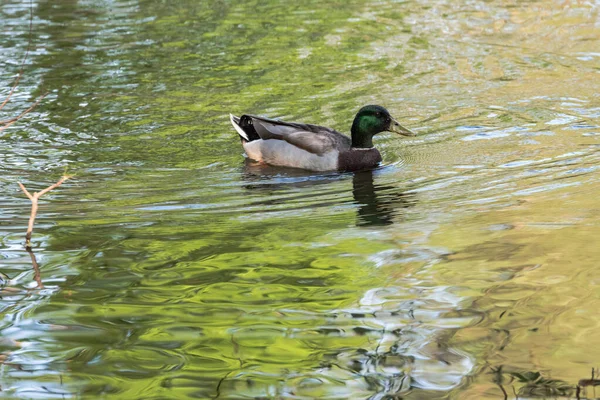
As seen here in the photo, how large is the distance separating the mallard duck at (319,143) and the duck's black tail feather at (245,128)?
0.01 m

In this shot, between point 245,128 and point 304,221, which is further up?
point 304,221

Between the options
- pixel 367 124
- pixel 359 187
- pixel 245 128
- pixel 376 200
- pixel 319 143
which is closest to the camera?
pixel 376 200

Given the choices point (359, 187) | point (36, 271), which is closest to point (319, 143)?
point (359, 187)

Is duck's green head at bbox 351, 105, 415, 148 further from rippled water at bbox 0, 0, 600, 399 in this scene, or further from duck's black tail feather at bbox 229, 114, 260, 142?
duck's black tail feather at bbox 229, 114, 260, 142

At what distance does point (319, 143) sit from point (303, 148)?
0.18 meters

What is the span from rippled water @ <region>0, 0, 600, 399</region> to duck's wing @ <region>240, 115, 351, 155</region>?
1.08 feet

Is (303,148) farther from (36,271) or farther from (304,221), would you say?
(36,271)

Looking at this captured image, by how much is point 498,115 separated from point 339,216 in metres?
3.83

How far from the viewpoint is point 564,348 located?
479 centimetres

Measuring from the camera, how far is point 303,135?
9.55 m

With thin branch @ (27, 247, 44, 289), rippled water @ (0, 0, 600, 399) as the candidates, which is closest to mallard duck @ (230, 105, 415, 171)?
rippled water @ (0, 0, 600, 399)

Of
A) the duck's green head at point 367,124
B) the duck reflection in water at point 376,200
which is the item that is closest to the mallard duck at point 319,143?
the duck's green head at point 367,124

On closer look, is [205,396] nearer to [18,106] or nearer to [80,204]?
[80,204]

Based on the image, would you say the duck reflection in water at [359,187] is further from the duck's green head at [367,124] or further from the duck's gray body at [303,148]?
the duck's green head at [367,124]
